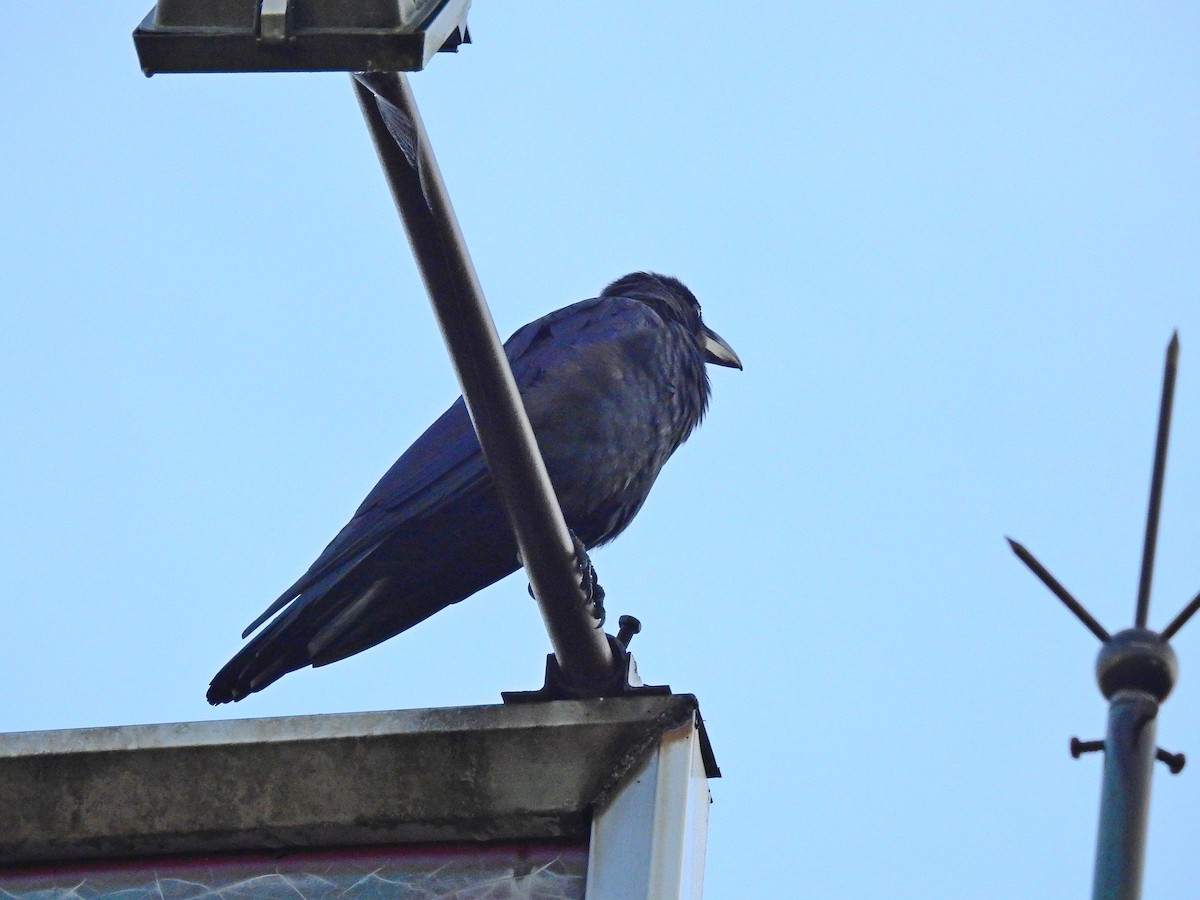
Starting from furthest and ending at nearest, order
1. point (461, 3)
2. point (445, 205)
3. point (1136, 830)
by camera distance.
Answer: point (445, 205) → point (461, 3) → point (1136, 830)

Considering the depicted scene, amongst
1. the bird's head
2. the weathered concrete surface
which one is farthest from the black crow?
the weathered concrete surface

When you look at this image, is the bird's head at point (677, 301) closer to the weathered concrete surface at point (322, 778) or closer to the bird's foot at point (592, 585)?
the bird's foot at point (592, 585)

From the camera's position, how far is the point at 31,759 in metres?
4.21

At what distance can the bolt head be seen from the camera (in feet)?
7.41

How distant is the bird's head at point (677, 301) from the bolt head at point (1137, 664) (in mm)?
5352

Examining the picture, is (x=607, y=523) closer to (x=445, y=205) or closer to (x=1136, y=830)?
(x=445, y=205)

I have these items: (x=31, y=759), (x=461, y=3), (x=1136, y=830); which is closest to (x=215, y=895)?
(x=31, y=759)

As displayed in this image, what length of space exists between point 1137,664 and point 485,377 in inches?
61.6

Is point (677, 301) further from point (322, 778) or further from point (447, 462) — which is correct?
point (322, 778)

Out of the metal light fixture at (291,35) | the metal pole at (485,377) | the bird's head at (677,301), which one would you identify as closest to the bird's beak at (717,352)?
the bird's head at (677,301)

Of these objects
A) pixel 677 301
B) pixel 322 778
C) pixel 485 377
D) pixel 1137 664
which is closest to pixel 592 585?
pixel 322 778

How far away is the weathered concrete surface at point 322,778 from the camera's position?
4.00m

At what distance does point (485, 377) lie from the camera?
11.7 ft

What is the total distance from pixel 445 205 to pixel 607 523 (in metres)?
3.44
